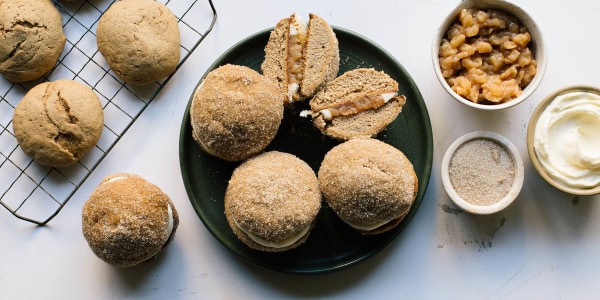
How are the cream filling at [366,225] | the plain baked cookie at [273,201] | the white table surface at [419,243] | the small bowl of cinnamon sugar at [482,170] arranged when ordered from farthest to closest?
the white table surface at [419,243], the small bowl of cinnamon sugar at [482,170], the cream filling at [366,225], the plain baked cookie at [273,201]

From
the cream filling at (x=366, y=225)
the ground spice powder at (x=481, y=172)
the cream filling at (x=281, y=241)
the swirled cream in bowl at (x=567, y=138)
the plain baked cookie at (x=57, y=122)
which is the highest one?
the swirled cream in bowl at (x=567, y=138)

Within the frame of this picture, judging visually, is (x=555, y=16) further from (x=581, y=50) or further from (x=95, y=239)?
(x=95, y=239)

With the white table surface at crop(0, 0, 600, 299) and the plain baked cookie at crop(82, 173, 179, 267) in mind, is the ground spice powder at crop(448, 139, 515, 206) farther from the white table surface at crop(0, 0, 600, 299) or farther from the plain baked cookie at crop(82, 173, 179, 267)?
the plain baked cookie at crop(82, 173, 179, 267)

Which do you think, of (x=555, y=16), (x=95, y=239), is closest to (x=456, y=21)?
(x=555, y=16)

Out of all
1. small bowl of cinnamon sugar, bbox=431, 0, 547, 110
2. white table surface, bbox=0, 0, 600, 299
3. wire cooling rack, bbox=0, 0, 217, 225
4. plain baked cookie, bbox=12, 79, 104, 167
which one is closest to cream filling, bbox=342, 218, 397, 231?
white table surface, bbox=0, 0, 600, 299

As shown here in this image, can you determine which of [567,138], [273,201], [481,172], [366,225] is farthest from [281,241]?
[567,138]

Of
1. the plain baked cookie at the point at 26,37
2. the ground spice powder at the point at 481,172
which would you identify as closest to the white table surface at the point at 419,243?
the ground spice powder at the point at 481,172

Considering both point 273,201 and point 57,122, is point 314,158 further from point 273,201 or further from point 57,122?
point 57,122

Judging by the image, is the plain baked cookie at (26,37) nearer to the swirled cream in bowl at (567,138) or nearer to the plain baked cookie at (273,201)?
the plain baked cookie at (273,201)
